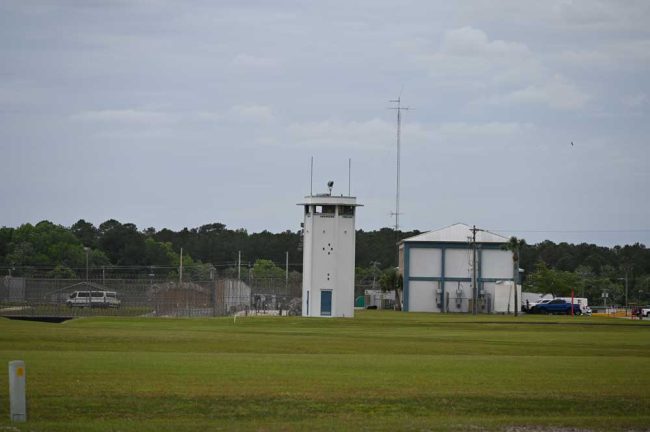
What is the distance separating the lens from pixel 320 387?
24.4 metres

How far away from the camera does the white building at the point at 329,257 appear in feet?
295

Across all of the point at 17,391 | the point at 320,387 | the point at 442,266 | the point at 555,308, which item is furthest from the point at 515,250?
the point at 17,391

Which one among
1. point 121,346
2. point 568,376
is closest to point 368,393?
point 568,376

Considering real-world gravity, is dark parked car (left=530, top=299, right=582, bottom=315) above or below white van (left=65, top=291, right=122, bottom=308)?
below

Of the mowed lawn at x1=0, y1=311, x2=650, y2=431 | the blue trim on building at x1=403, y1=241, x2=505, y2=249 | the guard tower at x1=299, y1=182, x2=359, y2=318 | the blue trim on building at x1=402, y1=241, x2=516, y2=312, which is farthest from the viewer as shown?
the blue trim on building at x1=403, y1=241, x2=505, y2=249

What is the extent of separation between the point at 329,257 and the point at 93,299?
19.1 metres

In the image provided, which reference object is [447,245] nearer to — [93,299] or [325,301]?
[325,301]

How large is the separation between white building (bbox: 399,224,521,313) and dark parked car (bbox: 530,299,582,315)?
5.05 metres

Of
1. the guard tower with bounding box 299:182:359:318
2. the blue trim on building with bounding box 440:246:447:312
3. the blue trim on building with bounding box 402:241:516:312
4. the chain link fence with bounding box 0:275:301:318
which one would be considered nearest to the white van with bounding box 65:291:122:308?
the chain link fence with bounding box 0:275:301:318

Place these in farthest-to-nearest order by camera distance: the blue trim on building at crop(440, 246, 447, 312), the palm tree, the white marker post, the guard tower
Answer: the blue trim on building at crop(440, 246, 447, 312) → the palm tree → the guard tower → the white marker post

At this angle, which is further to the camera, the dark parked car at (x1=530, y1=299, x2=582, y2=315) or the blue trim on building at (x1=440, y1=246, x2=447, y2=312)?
the blue trim on building at (x1=440, y1=246, x2=447, y2=312)

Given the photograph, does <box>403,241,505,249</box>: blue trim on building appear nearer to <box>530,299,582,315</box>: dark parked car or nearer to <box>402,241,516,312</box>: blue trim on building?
<box>402,241,516,312</box>: blue trim on building

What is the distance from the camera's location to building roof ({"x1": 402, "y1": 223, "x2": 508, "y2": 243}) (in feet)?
381

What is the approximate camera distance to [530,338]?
169 ft
